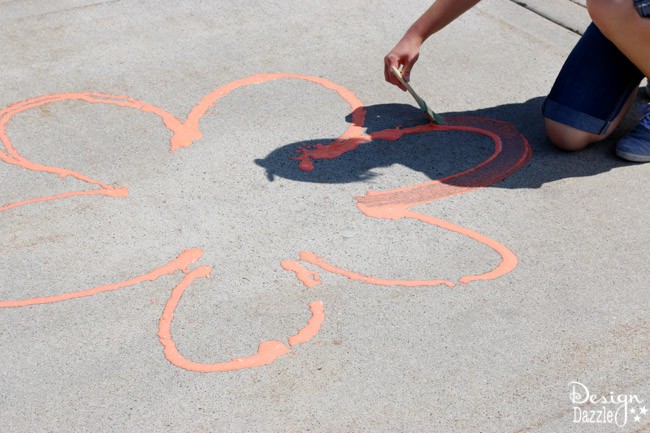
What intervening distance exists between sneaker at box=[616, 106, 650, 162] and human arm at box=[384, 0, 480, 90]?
827mm

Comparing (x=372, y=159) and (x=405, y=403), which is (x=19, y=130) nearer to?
(x=372, y=159)

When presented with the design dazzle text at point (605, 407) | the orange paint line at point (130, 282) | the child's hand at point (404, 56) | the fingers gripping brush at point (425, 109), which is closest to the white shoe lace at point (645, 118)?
the fingers gripping brush at point (425, 109)

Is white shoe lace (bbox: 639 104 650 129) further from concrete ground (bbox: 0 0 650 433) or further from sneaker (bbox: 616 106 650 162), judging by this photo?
concrete ground (bbox: 0 0 650 433)

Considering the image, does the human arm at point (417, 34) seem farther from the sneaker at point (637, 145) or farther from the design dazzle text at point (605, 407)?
the design dazzle text at point (605, 407)

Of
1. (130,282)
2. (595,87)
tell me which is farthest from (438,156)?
(130,282)

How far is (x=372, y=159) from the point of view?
3.36 m

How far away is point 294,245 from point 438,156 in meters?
0.84

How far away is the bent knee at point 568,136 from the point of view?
3387 millimetres

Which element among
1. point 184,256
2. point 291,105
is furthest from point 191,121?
point 184,256

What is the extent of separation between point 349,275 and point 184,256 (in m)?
0.54

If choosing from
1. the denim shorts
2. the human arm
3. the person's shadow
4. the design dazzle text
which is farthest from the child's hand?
the design dazzle text

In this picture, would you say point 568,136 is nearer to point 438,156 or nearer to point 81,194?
point 438,156

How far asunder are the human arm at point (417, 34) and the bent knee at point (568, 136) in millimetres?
585

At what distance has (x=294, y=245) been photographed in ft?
9.34
